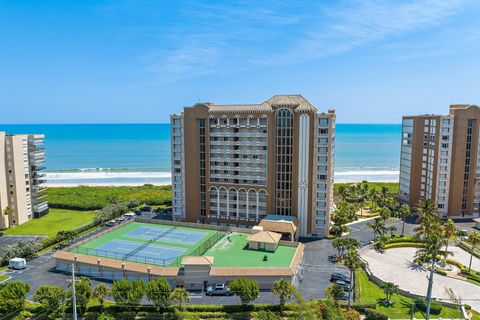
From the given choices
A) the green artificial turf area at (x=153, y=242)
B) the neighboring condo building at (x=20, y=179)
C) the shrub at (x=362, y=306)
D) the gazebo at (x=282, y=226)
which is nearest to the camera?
the shrub at (x=362, y=306)

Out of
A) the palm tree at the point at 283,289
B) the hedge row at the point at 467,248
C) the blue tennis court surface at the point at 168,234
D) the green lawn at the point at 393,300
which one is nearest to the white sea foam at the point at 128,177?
the blue tennis court surface at the point at 168,234

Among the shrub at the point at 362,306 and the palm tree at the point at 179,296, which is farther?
the shrub at the point at 362,306

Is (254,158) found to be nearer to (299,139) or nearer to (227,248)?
(299,139)

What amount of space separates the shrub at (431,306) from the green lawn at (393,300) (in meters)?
0.61

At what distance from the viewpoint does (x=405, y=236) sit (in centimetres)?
6688

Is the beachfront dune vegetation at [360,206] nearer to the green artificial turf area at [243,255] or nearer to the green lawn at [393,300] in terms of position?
the green artificial turf area at [243,255]

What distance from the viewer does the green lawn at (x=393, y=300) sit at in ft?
132

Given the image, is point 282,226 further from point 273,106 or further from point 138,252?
point 138,252

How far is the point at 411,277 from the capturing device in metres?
50.7

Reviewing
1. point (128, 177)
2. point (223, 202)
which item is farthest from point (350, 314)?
point (128, 177)

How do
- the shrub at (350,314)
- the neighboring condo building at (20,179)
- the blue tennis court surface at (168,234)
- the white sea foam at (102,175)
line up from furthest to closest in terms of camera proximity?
the white sea foam at (102,175) → the neighboring condo building at (20,179) → the blue tennis court surface at (168,234) → the shrub at (350,314)

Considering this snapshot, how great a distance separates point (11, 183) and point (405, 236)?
3431 inches

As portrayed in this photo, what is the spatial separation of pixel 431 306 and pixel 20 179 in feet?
280

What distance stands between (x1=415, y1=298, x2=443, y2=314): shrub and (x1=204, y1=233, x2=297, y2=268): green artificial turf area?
1753 centimetres
